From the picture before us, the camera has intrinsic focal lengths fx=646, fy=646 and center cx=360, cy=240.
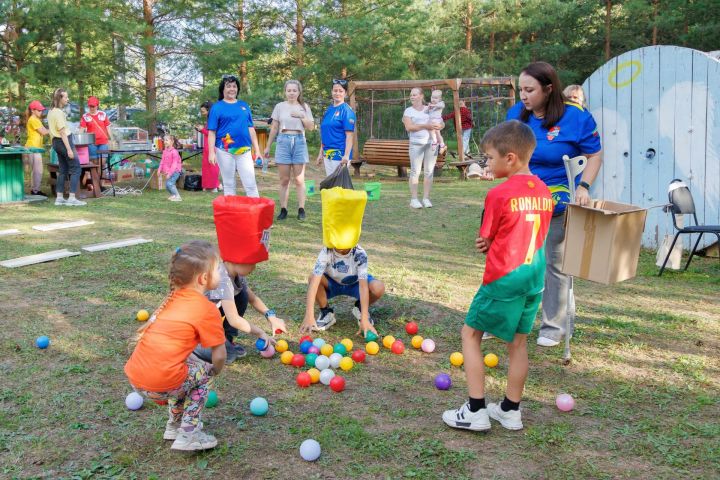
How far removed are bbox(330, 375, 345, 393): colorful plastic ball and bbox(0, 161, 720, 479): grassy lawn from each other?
0.07 meters

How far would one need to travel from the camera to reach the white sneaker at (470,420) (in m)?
3.43

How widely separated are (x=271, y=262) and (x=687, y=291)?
433 cm

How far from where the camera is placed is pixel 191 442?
317 centimetres

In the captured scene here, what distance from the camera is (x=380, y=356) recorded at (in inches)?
184

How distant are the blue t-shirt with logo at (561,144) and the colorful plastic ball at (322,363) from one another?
1.87m

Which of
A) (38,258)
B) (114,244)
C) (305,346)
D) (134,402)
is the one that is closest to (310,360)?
(305,346)

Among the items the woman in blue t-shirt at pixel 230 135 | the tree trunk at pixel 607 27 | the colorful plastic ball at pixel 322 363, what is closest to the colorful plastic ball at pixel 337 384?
the colorful plastic ball at pixel 322 363

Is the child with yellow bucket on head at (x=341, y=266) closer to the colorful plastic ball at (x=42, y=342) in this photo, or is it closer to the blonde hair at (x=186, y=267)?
the blonde hair at (x=186, y=267)

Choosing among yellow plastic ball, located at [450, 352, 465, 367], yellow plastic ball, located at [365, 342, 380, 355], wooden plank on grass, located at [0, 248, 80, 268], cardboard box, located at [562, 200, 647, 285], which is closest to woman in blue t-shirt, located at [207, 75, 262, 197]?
wooden plank on grass, located at [0, 248, 80, 268]

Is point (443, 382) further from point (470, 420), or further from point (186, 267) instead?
point (186, 267)

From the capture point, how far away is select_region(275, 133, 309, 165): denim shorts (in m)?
9.33

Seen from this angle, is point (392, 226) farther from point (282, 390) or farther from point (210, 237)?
point (282, 390)

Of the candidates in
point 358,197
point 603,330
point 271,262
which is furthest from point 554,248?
point 271,262

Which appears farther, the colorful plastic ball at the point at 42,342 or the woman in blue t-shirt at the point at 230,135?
the woman in blue t-shirt at the point at 230,135
